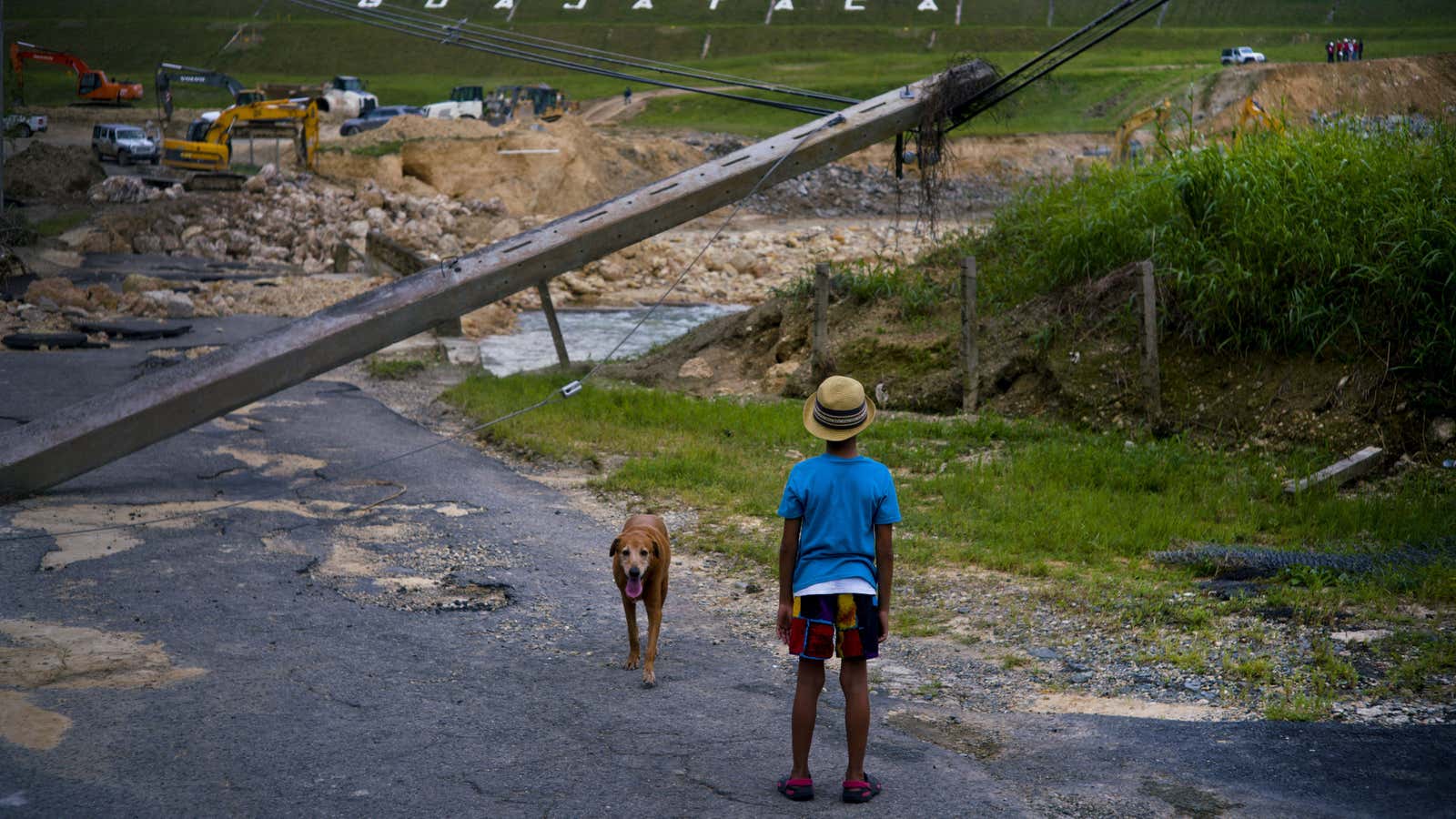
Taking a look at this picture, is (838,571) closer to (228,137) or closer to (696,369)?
(696,369)

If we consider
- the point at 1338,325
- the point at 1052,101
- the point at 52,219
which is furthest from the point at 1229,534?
the point at 1052,101

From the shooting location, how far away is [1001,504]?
952 centimetres

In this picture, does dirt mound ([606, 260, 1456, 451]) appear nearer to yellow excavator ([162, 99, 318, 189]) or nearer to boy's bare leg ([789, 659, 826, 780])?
boy's bare leg ([789, 659, 826, 780])

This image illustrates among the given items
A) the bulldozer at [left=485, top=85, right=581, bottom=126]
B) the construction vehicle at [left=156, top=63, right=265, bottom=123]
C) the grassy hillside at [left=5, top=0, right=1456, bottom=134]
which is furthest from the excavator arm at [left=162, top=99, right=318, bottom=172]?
the grassy hillside at [left=5, top=0, right=1456, bottom=134]

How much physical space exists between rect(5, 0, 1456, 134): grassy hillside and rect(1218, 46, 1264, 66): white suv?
1106 millimetres

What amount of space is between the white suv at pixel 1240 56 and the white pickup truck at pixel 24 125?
47.5 meters

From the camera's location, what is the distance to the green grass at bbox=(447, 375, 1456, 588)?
28.1 ft

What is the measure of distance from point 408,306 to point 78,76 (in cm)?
4701

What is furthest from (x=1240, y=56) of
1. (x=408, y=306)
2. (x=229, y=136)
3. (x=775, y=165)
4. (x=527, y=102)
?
(x=408, y=306)

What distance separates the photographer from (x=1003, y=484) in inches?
399

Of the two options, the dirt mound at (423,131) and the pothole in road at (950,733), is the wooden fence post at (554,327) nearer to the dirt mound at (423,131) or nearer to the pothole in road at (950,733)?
the pothole in road at (950,733)

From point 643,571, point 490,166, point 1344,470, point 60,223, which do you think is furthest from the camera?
point 490,166

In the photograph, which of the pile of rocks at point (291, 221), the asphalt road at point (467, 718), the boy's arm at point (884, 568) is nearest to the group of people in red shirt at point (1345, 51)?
the pile of rocks at point (291, 221)

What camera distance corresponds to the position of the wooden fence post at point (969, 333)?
13352 mm
